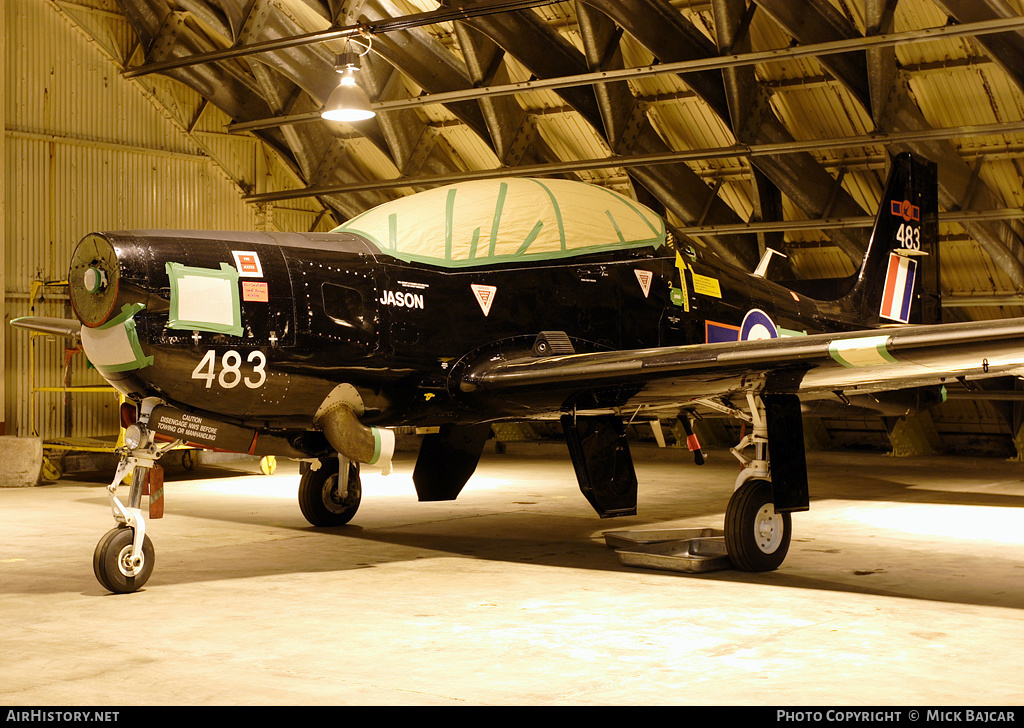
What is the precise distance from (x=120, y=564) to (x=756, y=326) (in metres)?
5.29

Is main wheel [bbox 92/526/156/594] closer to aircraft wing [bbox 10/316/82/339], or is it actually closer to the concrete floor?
the concrete floor

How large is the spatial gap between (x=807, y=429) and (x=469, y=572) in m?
13.3

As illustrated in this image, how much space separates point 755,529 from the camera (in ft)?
20.4

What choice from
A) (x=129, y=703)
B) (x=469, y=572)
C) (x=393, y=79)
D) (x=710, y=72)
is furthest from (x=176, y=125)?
(x=129, y=703)

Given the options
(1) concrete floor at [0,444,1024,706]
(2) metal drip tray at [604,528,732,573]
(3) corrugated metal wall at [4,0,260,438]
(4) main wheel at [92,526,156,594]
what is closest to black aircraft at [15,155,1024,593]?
(4) main wheel at [92,526,156,594]

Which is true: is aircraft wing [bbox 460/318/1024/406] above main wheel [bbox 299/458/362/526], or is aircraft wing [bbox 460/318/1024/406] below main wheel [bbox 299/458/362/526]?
above

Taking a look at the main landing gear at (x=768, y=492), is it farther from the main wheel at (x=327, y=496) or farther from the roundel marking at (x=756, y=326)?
the main wheel at (x=327, y=496)

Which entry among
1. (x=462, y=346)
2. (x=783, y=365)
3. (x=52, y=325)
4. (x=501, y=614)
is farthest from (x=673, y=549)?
(x=52, y=325)

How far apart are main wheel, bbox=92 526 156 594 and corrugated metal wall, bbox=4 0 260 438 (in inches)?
390

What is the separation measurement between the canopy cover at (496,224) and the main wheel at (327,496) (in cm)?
242

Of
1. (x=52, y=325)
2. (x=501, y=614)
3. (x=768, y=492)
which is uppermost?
(x=52, y=325)

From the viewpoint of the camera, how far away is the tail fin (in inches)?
394

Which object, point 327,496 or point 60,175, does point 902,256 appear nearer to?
point 327,496

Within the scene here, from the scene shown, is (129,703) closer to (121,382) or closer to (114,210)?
(121,382)
